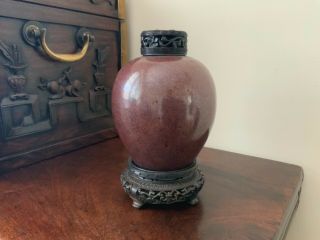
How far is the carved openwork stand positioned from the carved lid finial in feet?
0.63

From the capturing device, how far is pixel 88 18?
0.72m

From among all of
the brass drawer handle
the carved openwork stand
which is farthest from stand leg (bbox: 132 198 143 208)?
the brass drawer handle

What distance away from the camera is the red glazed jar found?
0.40 metres

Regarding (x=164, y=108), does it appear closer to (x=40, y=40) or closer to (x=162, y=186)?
(x=162, y=186)

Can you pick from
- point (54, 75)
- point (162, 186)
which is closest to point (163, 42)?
point (162, 186)

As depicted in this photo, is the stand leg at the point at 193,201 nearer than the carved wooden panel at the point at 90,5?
Yes

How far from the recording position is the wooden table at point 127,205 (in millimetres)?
402

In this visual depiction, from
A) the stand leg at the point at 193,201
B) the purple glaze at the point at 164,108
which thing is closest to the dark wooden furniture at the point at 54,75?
the purple glaze at the point at 164,108

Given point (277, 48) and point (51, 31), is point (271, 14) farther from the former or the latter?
point (51, 31)

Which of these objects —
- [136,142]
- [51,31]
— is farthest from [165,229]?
[51,31]

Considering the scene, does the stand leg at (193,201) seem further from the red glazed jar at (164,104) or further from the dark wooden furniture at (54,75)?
the dark wooden furniture at (54,75)

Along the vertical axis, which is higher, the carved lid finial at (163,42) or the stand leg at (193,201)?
the carved lid finial at (163,42)

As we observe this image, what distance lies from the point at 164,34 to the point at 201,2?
0.35 metres

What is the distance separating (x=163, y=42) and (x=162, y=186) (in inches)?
8.9
